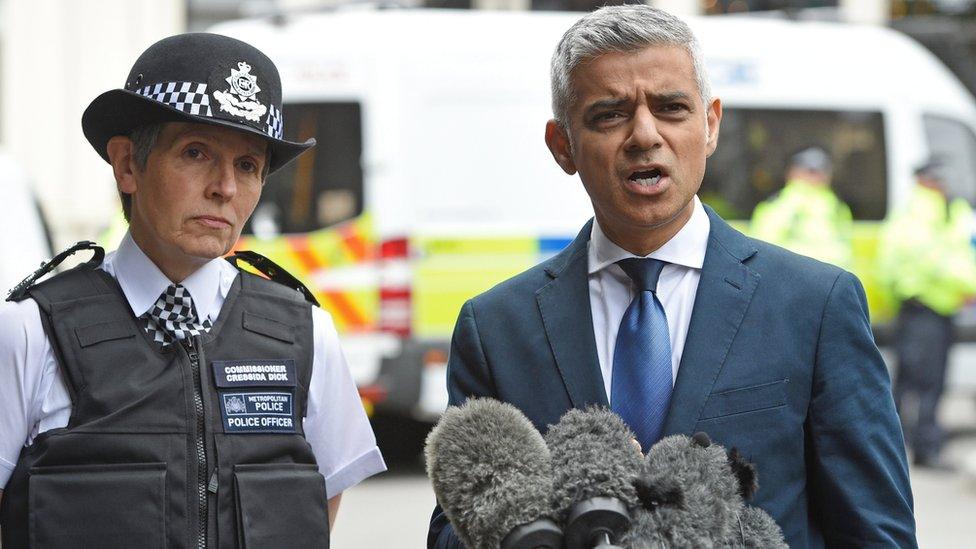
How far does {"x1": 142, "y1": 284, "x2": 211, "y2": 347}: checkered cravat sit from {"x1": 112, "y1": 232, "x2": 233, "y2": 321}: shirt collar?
0.04 ft

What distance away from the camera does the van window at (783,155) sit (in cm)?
1047

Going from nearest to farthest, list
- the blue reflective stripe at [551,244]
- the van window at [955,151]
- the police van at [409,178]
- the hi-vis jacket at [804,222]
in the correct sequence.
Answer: the police van at [409,178], the blue reflective stripe at [551,244], the hi-vis jacket at [804,222], the van window at [955,151]

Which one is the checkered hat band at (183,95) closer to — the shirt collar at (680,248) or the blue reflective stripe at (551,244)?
the shirt collar at (680,248)

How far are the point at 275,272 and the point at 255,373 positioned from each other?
0.38 m

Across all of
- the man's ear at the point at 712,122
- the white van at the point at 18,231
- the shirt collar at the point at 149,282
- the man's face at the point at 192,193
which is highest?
the man's ear at the point at 712,122

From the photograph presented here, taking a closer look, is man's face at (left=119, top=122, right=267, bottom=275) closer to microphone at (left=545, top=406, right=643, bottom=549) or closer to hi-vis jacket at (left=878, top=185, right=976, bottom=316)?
microphone at (left=545, top=406, right=643, bottom=549)

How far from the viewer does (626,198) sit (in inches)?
89.4

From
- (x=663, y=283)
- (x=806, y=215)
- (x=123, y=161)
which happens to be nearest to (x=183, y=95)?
(x=123, y=161)

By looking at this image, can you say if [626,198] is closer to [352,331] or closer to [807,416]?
[807,416]

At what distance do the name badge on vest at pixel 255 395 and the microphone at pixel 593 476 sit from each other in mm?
693

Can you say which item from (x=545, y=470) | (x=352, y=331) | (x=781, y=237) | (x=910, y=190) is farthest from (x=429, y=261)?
(x=545, y=470)

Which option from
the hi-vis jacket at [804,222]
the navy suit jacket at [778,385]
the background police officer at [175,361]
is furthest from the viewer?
the hi-vis jacket at [804,222]

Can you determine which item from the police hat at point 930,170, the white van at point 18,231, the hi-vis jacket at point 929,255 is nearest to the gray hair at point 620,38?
the white van at point 18,231

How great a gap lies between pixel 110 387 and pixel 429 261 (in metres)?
6.85
